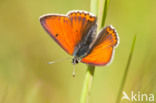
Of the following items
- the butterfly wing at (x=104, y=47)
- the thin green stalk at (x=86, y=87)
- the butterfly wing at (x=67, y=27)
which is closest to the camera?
the thin green stalk at (x=86, y=87)

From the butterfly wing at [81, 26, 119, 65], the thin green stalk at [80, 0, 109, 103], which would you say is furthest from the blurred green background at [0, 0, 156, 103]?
the thin green stalk at [80, 0, 109, 103]

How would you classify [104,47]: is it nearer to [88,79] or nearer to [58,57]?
[88,79]

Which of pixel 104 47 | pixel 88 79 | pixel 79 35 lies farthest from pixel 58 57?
pixel 88 79

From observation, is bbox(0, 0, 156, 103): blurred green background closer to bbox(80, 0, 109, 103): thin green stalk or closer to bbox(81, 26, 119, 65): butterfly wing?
bbox(81, 26, 119, 65): butterfly wing

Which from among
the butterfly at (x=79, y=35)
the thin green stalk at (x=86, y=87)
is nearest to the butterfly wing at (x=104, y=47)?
the butterfly at (x=79, y=35)

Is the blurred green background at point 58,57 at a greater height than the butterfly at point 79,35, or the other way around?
the butterfly at point 79,35

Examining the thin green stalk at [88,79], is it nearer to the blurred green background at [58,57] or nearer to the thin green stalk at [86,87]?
the thin green stalk at [86,87]

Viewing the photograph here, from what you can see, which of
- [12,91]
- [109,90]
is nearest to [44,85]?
[12,91]

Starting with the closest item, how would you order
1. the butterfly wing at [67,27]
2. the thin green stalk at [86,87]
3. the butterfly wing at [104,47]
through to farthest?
the thin green stalk at [86,87] → the butterfly wing at [104,47] → the butterfly wing at [67,27]
